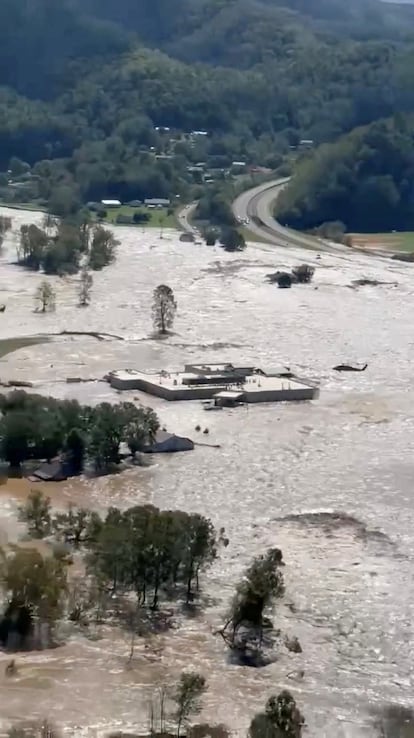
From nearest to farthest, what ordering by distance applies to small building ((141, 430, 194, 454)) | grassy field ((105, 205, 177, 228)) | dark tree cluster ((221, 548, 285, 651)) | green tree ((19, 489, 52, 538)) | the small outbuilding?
dark tree cluster ((221, 548, 285, 651))
green tree ((19, 489, 52, 538))
the small outbuilding
small building ((141, 430, 194, 454))
grassy field ((105, 205, 177, 228))

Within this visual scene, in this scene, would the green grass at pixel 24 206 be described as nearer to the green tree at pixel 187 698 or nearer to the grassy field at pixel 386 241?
the grassy field at pixel 386 241

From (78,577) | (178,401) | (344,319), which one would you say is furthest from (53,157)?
(78,577)

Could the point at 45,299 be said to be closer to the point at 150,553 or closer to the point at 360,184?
the point at 150,553

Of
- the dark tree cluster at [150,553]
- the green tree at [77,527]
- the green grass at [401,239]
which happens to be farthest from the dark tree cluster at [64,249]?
the dark tree cluster at [150,553]

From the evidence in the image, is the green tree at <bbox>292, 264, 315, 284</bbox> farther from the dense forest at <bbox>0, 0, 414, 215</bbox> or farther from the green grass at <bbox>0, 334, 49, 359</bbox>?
the dense forest at <bbox>0, 0, 414, 215</bbox>

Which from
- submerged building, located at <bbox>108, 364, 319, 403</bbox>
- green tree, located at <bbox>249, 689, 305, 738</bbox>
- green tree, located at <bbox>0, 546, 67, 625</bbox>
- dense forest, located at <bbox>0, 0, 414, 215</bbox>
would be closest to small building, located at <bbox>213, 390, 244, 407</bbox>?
submerged building, located at <bbox>108, 364, 319, 403</bbox>

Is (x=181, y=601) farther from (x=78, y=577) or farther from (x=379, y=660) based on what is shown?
(x=379, y=660)
